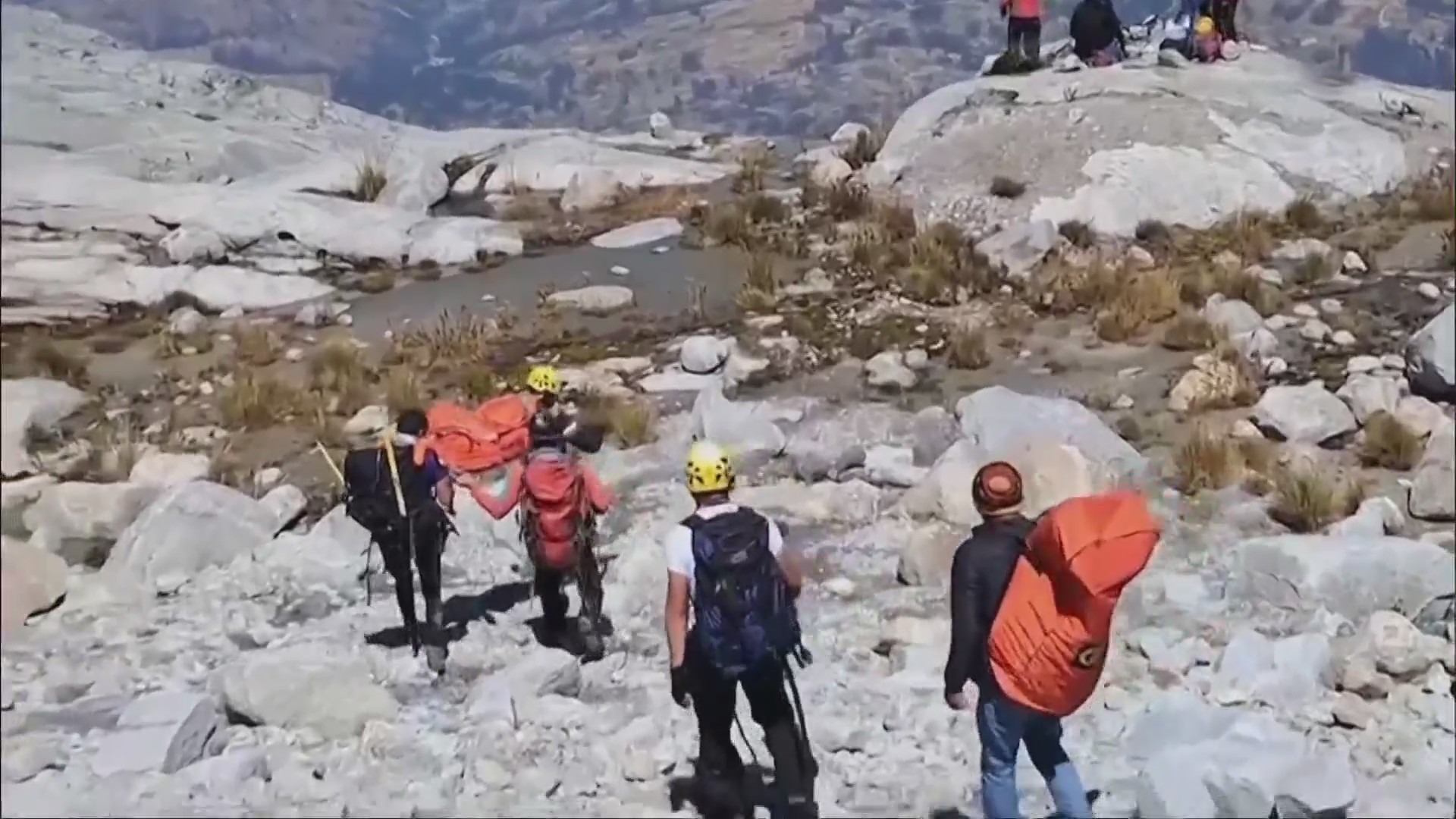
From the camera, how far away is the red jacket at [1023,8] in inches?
393

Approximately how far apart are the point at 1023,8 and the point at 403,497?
579 centimetres

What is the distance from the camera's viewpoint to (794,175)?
9.54 metres

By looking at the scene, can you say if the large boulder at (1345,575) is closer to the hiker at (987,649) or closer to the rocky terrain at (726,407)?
the rocky terrain at (726,407)

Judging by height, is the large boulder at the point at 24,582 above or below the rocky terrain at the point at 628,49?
below

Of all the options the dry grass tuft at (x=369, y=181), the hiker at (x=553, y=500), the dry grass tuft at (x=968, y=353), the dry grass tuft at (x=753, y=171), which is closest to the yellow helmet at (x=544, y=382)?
the hiker at (x=553, y=500)

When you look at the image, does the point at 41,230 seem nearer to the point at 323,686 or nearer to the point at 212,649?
the point at 212,649

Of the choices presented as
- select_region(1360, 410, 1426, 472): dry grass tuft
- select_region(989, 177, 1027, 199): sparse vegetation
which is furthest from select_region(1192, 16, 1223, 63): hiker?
select_region(1360, 410, 1426, 472): dry grass tuft

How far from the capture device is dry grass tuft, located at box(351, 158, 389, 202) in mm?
8633

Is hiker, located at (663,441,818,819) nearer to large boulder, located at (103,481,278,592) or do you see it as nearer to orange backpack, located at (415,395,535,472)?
orange backpack, located at (415,395,535,472)

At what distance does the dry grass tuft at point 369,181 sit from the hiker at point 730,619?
179 inches

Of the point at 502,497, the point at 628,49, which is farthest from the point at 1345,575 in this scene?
the point at 628,49

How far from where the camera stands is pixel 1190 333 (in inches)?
311

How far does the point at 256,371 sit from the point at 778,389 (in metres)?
2.17

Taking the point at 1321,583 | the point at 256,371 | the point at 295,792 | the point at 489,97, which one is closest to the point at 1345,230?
the point at 1321,583
